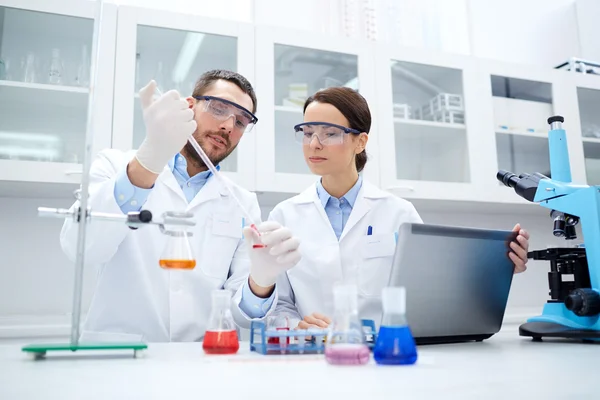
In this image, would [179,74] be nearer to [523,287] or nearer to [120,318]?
[120,318]

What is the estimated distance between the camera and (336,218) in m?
1.87

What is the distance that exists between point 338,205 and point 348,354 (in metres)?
1.11

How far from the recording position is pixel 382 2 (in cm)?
309

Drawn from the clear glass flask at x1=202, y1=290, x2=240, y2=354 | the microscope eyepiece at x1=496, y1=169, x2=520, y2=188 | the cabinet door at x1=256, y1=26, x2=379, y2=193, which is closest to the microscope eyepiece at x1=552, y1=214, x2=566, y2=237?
the microscope eyepiece at x1=496, y1=169, x2=520, y2=188

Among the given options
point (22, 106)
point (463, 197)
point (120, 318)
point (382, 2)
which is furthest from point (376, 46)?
point (120, 318)

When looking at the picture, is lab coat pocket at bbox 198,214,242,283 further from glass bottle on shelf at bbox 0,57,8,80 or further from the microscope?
glass bottle on shelf at bbox 0,57,8,80

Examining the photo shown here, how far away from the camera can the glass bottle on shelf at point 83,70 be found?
2.40 m

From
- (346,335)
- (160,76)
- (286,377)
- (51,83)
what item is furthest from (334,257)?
(51,83)

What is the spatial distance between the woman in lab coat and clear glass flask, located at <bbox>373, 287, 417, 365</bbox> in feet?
2.70

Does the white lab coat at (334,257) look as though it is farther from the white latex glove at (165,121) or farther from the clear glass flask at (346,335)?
the clear glass flask at (346,335)

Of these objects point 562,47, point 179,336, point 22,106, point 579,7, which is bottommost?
point 179,336

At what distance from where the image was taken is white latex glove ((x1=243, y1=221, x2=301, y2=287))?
1.14m

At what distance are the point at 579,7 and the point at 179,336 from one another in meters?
3.73

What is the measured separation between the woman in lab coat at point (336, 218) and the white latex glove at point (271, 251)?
39cm
